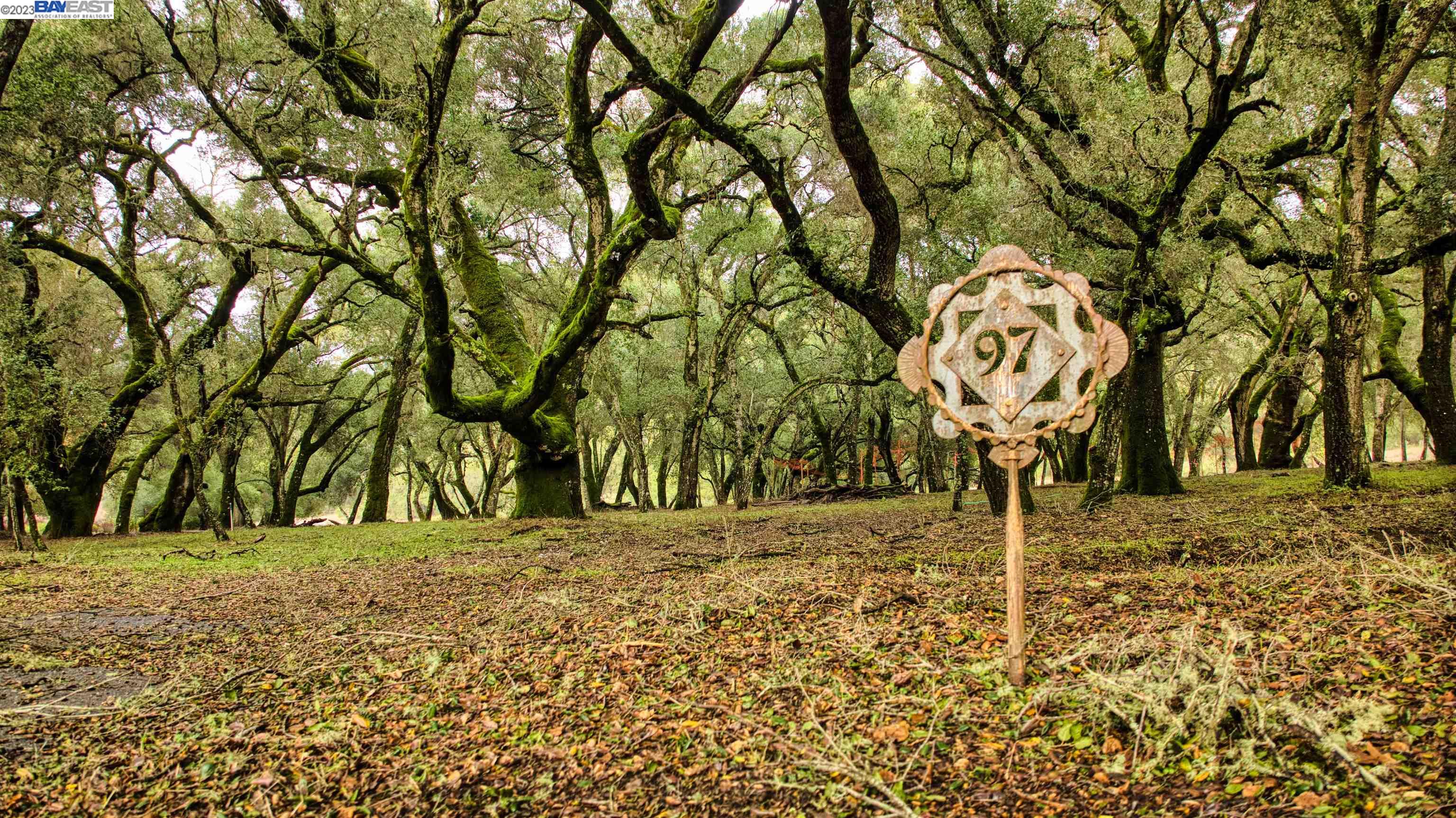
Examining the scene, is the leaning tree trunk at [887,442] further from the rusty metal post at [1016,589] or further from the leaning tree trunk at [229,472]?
the rusty metal post at [1016,589]

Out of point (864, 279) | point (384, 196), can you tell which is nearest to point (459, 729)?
point (864, 279)

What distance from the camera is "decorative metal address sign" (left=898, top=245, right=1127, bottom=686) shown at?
2.72 metres

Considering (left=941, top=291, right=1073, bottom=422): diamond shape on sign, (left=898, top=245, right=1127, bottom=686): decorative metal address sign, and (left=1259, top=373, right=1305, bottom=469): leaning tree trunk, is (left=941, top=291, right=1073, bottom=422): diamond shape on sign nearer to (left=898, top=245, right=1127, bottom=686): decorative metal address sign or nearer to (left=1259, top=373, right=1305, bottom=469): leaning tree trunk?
(left=898, top=245, right=1127, bottom=686): decorative metal address sign

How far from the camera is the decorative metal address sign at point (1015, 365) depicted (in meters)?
2.72

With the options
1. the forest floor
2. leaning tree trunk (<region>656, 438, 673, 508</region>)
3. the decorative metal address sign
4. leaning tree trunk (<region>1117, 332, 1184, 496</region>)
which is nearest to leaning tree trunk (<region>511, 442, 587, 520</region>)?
the forest floor

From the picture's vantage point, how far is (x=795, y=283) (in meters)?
15.6

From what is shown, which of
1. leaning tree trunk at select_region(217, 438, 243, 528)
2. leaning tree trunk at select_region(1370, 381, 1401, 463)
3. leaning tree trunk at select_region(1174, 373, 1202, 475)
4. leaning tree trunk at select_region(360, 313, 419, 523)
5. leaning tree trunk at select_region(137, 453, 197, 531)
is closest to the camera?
leaning tree trunk at select_region(137, 453, 197, 531)

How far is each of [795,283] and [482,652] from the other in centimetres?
1286

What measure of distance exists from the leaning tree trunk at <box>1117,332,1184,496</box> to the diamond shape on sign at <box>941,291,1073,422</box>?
8335 mm

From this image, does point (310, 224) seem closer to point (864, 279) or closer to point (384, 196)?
point (384, 196)

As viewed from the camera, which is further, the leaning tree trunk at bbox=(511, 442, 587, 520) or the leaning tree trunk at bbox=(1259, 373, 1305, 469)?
the leaning tree trunk at bbox=(1259, 373, 1305, 469)

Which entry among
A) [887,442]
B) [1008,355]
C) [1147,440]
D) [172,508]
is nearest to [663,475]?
[887,442]

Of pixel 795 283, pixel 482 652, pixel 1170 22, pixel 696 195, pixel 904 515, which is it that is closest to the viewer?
pixel 482 652

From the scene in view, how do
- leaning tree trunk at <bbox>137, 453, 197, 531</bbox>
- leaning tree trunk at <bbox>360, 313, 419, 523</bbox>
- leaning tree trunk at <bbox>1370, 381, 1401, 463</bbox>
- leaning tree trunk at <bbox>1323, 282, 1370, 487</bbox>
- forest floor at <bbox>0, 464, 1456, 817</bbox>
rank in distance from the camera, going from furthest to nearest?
leaning tree trunk at <bbox>1370, 381, 1401, 463</bbox> → leaning tree trunk at <bbox>360, 313, 419, 523</bbox> → leaning tree trunk at <bbox>137, 453, 197, 531</bbox> → leaning tree trunk at <bbox>1323, 282, 1370, 487</bbox> → forest floor at <bbox>0, 464, 1456, 817</bbox>
